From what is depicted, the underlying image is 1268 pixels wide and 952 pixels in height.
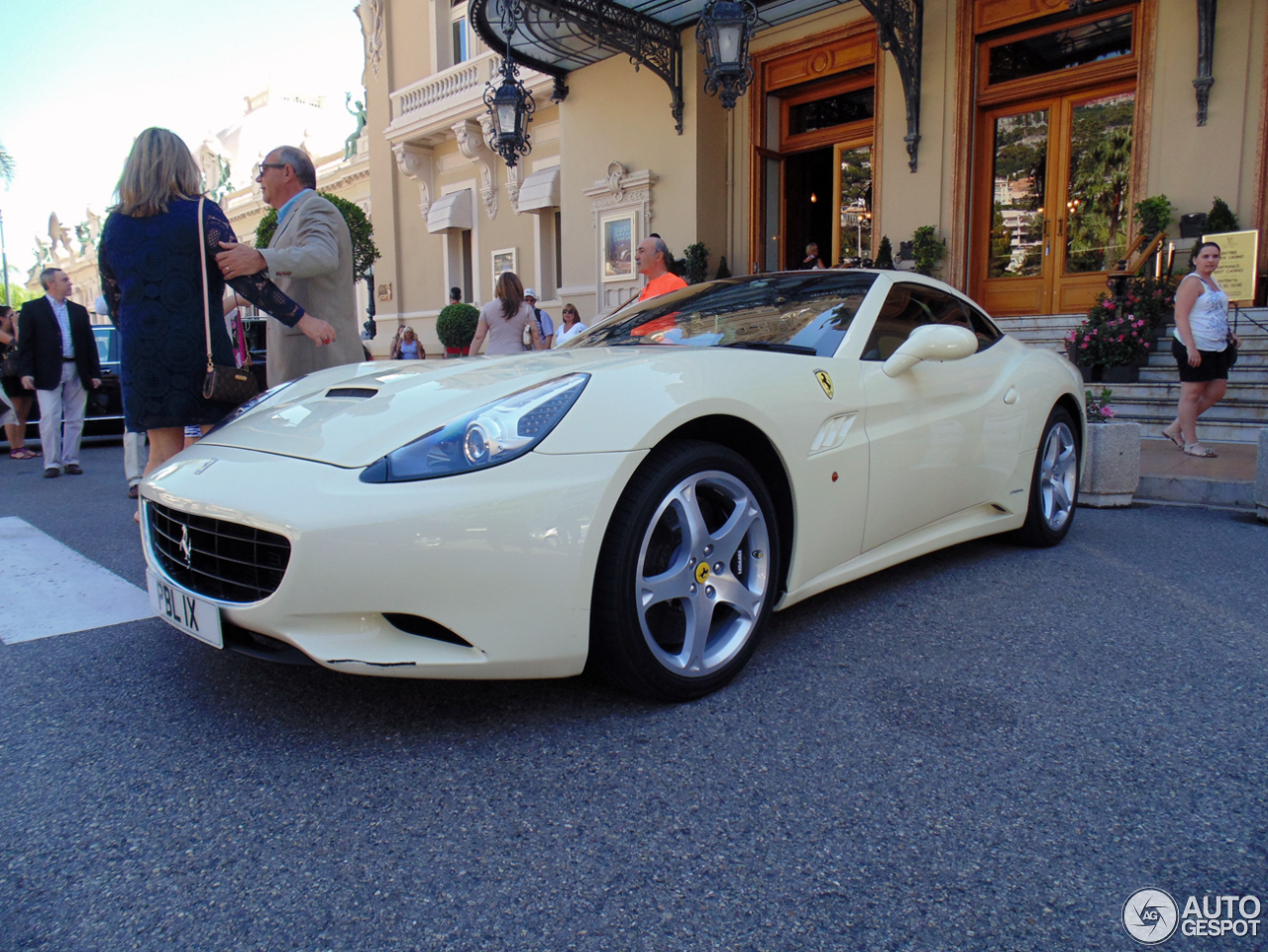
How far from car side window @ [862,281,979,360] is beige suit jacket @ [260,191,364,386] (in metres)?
2.08

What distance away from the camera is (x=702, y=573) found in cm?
226

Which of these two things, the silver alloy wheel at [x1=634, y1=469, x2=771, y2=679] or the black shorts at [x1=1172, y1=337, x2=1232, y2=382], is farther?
the black shorts at [x1=1172, y1=337, x2=1232, y2=382]

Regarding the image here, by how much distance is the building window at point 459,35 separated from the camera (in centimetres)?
1855

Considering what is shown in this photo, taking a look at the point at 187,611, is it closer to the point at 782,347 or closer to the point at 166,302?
the point at 166,302

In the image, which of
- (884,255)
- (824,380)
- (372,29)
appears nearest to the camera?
(824,380)

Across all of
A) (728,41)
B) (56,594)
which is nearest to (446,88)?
(728,41)

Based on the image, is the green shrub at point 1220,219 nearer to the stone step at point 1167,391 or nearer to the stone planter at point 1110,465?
the stone step at point 1167,391

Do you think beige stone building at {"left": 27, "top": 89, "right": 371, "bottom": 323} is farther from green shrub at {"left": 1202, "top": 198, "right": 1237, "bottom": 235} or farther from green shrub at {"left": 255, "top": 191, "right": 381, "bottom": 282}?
green shrub at {"left": 1202, "top": 198, "right": 1237, "bottom": 235}

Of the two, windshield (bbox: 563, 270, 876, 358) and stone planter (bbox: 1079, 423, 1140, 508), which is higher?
windshield (bbox: 563, 270, 876, 358)

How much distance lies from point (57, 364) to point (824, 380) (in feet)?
22.7

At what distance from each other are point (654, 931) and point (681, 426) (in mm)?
1244

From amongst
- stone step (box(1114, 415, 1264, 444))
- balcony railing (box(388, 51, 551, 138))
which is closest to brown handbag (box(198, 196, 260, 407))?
stone step (box(1114, 415, 1264, 444))

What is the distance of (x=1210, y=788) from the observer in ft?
5.96

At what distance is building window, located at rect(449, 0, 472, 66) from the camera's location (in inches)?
730
